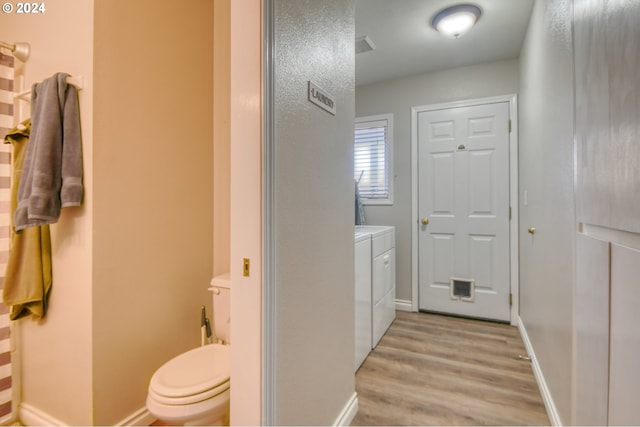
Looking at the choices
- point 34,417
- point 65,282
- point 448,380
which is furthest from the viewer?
point 448,380

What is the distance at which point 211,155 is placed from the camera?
1958mm

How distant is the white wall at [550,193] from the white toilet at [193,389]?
1.47m

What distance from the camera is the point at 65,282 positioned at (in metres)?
1.47

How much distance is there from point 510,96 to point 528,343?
2.18m

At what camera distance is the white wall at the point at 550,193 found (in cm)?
128

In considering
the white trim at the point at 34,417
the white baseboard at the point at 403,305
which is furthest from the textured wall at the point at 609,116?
the white baseboard at the point at 403,305

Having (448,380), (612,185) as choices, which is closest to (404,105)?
(448,380)

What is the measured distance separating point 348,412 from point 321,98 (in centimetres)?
159

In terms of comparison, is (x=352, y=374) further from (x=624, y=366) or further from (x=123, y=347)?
(x=624, y=366)

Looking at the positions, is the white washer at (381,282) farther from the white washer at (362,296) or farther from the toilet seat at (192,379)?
the toilet seat at (192,379)

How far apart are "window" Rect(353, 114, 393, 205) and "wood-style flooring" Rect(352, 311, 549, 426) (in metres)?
1.45

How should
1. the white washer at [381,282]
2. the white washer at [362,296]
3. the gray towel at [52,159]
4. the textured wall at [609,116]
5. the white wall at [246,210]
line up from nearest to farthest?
1. the textured wall at [609,116]
2. the white wall at [246,210]
3. the gray towel at [52,159]
4. the white washer at [362,296]
5. the white washer at [381,282]

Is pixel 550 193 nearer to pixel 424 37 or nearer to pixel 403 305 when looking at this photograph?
pixel 424 37

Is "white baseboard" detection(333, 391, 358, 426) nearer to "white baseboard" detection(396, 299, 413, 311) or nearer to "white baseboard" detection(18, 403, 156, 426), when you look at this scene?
"white baseboard" detection(18, 403, 156, 426)
